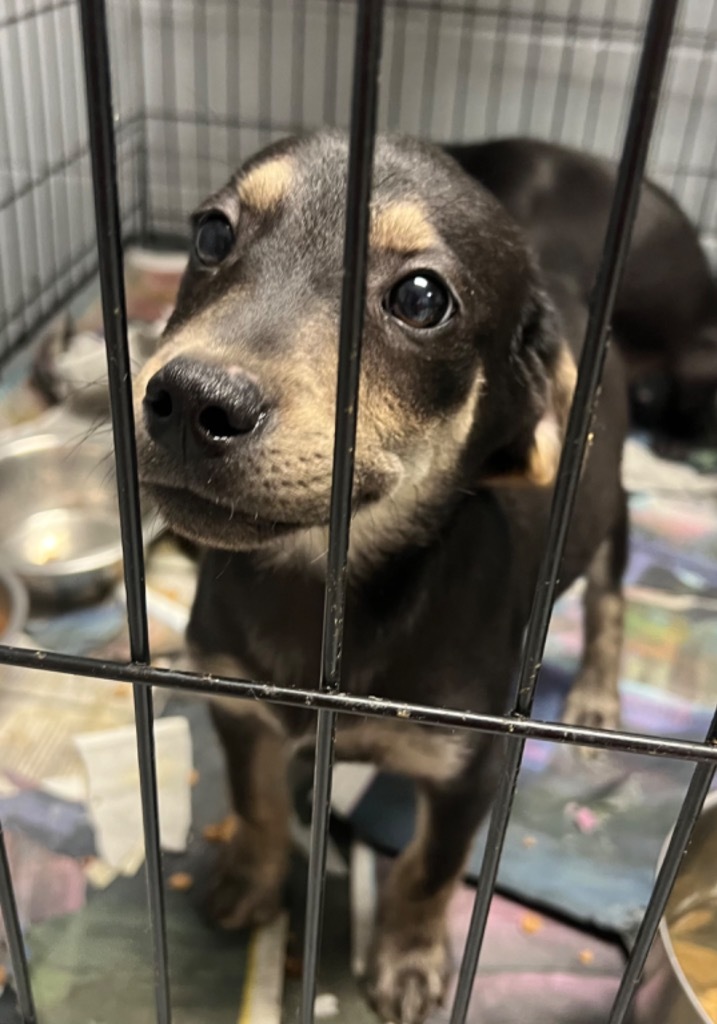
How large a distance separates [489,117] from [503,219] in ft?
6.21

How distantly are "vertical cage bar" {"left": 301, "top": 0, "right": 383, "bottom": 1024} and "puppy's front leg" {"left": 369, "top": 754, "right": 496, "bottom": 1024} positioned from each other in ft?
1.29

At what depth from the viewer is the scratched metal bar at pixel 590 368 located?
490mm

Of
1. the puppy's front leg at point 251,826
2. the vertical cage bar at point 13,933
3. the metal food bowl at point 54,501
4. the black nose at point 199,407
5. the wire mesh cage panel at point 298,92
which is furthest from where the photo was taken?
the wire mesh cage panel at point 298,92

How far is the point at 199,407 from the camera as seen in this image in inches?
27.5

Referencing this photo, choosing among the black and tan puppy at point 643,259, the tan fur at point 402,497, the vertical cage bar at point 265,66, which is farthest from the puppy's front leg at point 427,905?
the vertical cage bar at point 265,66

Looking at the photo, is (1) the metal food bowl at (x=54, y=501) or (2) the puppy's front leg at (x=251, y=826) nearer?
(2) the puppy's front leg at (x=251, y=826)

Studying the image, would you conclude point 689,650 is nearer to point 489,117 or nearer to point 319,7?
point 489,117

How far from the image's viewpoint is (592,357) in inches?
22.4

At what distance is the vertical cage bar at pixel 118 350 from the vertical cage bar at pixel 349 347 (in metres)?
0.13

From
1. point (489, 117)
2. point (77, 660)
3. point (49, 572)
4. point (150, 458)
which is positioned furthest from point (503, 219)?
point (489, 117)

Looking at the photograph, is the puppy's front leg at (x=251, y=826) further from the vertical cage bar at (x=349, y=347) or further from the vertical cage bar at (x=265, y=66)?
the vertical cage bar at (x=265, y=66)

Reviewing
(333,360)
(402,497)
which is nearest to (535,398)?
(402,497)

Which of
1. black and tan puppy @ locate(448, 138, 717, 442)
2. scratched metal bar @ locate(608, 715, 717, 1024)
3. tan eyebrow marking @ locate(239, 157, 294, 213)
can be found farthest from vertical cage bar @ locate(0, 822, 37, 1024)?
black and tan puppy @ locate(448, 138, 717, 442)

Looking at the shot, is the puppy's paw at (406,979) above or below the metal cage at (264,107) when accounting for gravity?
below
